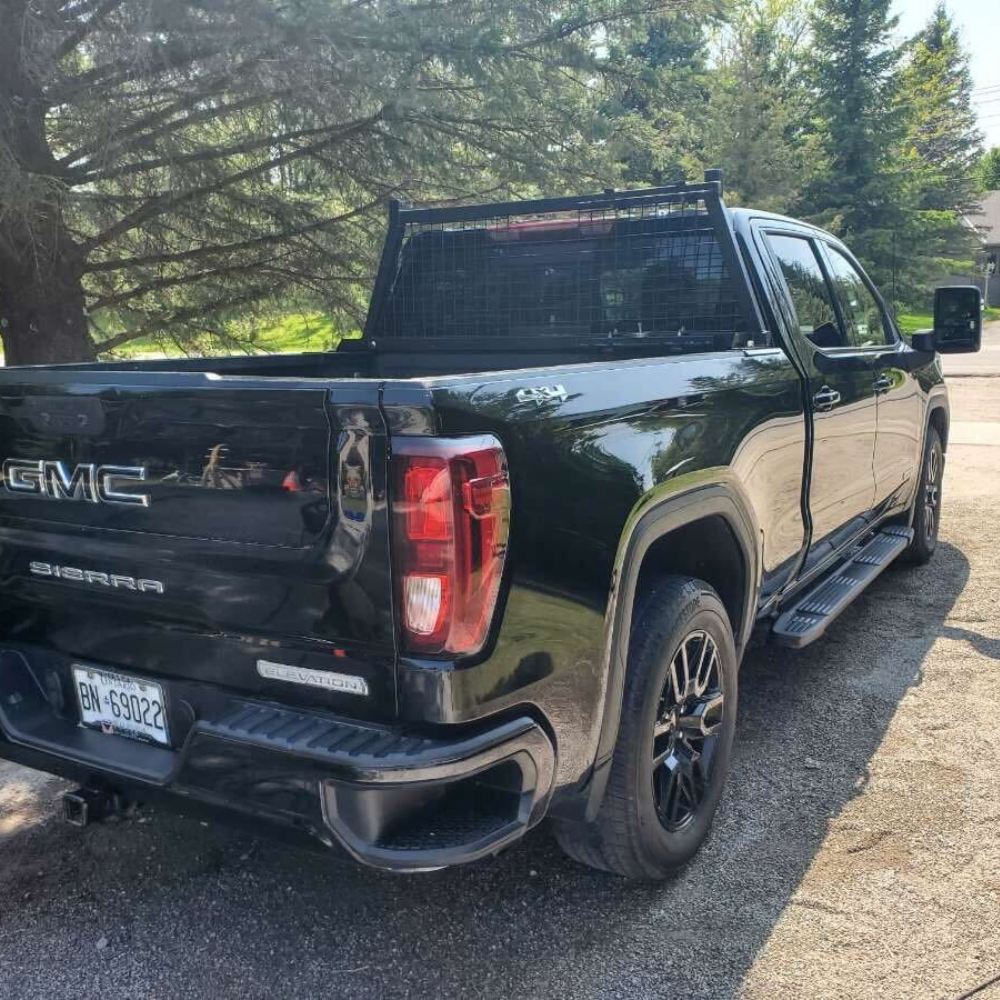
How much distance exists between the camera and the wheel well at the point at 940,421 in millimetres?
6035

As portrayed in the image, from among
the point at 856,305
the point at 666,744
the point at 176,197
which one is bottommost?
the point at 666,744

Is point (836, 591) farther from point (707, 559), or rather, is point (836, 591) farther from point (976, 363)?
point (976, 363)

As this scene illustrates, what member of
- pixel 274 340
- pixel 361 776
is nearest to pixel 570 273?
pixel 361 776

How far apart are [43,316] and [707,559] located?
4.79 metres

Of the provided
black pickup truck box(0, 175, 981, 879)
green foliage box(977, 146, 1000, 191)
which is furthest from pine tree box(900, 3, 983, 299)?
black pickup truck box(0, 175, 981, 879)

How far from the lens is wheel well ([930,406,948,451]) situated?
19.8ft

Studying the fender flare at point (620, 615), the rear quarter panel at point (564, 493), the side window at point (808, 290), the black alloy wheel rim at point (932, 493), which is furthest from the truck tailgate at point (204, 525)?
the black alloy wheel rim at point (932, 493)

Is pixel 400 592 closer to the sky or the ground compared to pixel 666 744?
closer to the sky

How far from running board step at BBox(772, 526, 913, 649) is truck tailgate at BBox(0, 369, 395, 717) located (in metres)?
2.22

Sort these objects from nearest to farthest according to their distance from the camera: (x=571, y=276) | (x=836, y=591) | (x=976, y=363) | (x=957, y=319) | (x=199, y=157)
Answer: (x=571, y=276) → (x=836, y=591) → (x=957, y=319) → (x=199, y=157) → (x=976, y=363)

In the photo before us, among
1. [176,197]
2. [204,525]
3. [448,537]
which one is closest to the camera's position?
[448,537]

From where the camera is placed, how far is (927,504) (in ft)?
20.1

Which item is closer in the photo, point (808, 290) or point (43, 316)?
point (808, 290)

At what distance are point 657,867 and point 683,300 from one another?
2.18 m
